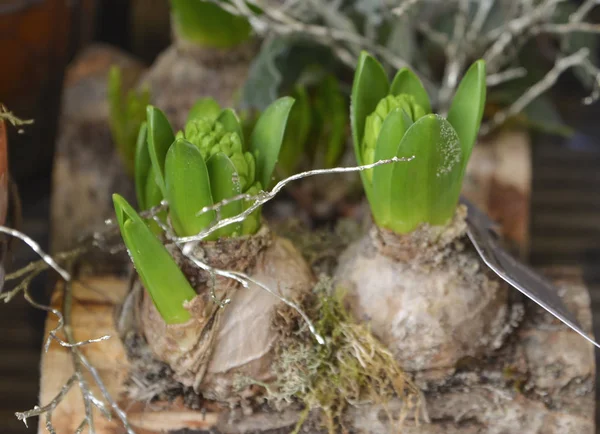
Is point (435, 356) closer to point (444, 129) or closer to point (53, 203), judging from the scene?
point (444, 129)

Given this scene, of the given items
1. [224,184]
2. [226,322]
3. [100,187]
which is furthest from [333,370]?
[100,187]

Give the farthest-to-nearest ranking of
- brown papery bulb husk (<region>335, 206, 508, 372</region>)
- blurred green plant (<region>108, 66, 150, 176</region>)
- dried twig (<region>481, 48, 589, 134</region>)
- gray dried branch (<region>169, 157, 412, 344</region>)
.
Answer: blurred green plant (<region>108, 66, 150, 176</region>) < dried twig (<region>481, 48, 589, 134</region>) < brown papery bulb husk (<region>335, 206, 508, 372</region>) < gray dried branch (<region>169, 157, 412, 344</region>)

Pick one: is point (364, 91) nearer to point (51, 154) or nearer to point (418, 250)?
point (418, 250)

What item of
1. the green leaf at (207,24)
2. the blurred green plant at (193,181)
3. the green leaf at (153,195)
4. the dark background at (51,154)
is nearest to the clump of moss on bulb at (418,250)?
the blurred green plant at (193,181)

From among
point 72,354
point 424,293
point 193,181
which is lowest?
point 72,354

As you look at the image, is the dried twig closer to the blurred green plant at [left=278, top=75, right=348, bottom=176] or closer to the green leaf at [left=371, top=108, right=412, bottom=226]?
the blurred green plant at [left=278, top=75, right=348, bottom=176]

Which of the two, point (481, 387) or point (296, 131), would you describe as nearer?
point (481, 387)

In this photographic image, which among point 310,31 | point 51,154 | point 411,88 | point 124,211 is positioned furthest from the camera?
point 51,154

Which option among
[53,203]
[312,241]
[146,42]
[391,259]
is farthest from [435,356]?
[146,42]

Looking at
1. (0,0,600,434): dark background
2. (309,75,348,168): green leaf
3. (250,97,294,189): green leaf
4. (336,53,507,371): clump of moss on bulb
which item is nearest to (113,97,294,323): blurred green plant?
(250,97,294,189): green leaf
